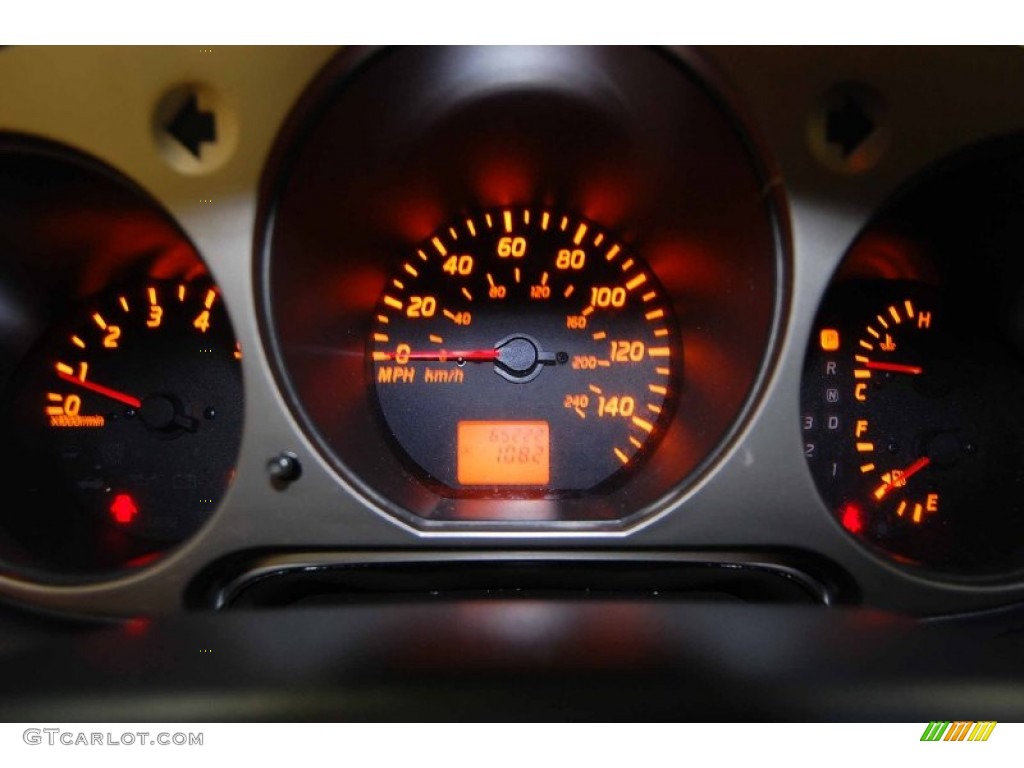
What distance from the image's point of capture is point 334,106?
171 centimetres

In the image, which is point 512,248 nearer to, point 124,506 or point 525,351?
point 525,351

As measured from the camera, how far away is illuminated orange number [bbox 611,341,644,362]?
2.19m

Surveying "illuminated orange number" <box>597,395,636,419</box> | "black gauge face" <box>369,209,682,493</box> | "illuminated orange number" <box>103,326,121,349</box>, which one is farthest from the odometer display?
"illuminated orange number" <box>103,326,121,349</box>

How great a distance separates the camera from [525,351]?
7.24 ft

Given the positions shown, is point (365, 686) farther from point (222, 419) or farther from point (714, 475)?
→ point (222, 419)

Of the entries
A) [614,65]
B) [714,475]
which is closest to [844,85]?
[614,65]

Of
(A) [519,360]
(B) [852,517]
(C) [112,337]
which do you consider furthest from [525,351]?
(C) [112,337]
